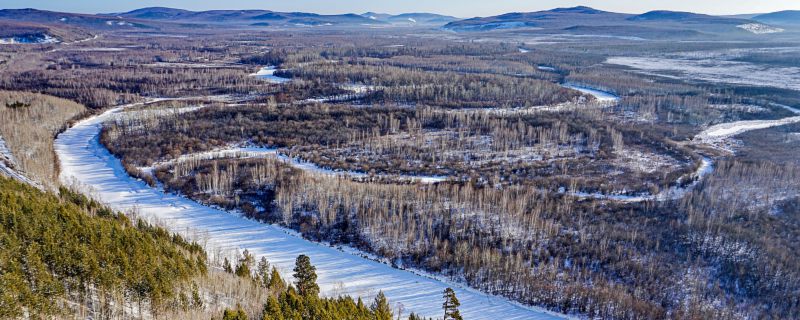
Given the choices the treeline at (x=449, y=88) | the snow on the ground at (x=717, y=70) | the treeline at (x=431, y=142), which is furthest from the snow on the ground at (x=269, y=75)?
the snow on the ground at (x=717, y=70)

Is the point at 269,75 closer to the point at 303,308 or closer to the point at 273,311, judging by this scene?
the point at 303,308

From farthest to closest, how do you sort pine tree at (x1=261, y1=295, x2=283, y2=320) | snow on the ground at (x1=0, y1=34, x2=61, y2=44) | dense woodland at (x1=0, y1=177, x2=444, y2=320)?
snow on the ground at (x1=0, y1=34, x2=61, y2=44) < pine tree at (x1=261, y1=295, x2=283, y2=320) < dense woodland at (x1=0, y1=177, x2=444, y2=320)

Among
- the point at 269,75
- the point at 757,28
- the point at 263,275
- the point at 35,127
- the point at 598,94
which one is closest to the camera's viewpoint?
the point at 263,275

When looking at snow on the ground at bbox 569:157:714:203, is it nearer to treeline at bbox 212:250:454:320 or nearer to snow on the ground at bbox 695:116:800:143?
treeline at bbox 212:250:454:320

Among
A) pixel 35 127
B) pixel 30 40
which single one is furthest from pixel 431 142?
pixel 30 40

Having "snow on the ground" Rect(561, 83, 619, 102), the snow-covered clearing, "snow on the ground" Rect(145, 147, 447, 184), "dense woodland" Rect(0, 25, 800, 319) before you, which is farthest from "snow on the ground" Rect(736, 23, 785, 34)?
"snow on the ground" Rect(145, 147, 447, 184)

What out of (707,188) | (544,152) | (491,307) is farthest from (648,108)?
(491,307)
